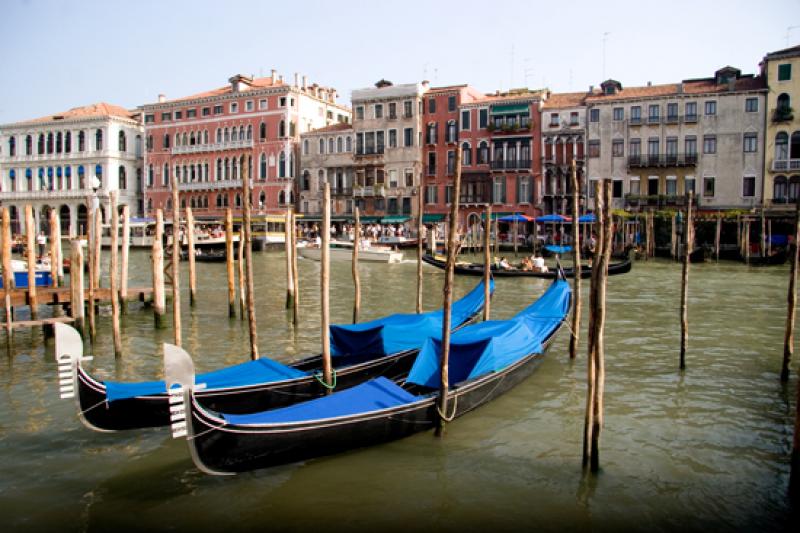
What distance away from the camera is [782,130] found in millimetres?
26859

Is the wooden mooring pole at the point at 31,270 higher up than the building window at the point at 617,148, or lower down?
lower down

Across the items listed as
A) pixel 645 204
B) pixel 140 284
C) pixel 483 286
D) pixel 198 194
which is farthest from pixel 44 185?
pixel 483 286

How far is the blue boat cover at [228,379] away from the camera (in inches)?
222

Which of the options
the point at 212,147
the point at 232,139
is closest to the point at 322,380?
the point at 232,139

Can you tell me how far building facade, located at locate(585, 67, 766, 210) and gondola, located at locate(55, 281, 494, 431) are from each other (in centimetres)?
2443

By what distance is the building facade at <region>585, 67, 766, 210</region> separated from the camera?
1089 inches

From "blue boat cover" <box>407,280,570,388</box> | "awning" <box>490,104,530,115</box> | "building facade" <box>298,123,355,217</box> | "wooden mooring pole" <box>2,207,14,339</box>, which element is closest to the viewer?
"blue boat cover" <box>407,280,570,388</box>

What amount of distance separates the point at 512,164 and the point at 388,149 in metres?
7.15

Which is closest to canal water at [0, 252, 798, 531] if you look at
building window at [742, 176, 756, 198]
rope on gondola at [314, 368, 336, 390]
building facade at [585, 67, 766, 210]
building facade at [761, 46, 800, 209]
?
rope on gondola at [314, 368, 336, 390]

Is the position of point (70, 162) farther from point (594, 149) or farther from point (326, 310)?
point (326, 310)

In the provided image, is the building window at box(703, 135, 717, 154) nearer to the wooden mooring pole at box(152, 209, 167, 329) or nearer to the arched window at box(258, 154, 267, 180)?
the arched window at box(258, 154, 267, 180)

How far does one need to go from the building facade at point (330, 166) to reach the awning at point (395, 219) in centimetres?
253

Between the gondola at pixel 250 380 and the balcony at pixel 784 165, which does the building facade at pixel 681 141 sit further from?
the gondola at pixel 250 380

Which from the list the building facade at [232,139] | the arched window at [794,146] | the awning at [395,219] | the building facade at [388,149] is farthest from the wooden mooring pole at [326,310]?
the building facade at [232,139]
